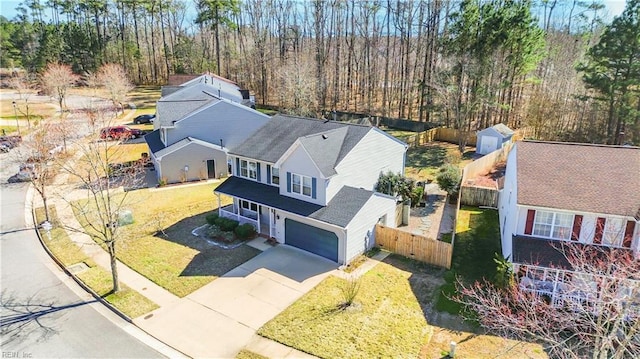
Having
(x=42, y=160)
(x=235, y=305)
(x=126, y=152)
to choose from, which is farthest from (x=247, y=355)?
(x=126, y=152)

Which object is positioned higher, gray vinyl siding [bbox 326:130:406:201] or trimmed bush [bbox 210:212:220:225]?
gray vinyl siding [bbox 326:130:406:201]

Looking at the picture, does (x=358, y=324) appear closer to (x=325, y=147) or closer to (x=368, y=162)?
(x=325, y=147)

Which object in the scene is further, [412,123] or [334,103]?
[334,103]

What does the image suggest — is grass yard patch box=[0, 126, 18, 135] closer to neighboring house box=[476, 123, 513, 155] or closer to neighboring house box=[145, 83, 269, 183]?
neighboring house box=[145, 83, 269, 183]

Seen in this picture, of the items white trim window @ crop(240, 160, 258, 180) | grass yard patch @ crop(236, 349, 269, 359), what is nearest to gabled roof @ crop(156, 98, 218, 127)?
white trim window @ crop(240, 160, 258, 180)

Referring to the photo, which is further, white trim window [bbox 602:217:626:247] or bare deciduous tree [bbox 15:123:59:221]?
bare deciduous tree [bbox 15:123:59:221]

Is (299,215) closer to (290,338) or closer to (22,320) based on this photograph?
(290,338)

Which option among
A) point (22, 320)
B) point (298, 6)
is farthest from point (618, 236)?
point (298, 6)
